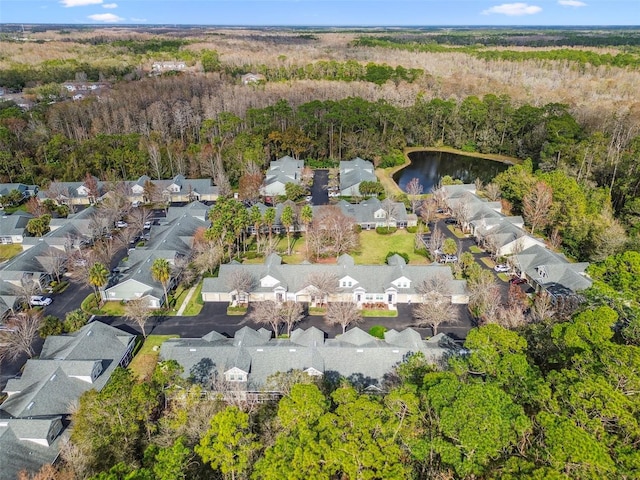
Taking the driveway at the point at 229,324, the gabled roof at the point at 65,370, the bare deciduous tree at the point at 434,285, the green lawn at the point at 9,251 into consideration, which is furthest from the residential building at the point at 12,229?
the bare deciduous tree at the point at 434,285

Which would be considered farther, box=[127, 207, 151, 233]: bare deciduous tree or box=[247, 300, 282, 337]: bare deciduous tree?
box=[127, 207, 151, 233]: bare deciduous tree

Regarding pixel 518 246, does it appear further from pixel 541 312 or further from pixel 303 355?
pixel 303 355

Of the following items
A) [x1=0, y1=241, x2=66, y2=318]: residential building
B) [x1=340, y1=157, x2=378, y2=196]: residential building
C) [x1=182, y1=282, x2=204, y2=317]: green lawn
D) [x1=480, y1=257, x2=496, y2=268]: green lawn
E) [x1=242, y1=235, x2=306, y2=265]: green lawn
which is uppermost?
[x1=340, y1=157, x2=378, y2=196]: residential building

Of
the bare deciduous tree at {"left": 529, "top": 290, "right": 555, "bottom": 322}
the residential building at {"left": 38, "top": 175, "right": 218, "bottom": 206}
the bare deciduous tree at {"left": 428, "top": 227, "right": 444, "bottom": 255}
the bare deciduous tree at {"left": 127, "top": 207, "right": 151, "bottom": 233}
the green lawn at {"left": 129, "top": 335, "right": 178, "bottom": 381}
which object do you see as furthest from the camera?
the residential building at {"left": 38, "top": 175, "right": 218, "bottom": 206}

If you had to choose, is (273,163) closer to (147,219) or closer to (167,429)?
(147,219)

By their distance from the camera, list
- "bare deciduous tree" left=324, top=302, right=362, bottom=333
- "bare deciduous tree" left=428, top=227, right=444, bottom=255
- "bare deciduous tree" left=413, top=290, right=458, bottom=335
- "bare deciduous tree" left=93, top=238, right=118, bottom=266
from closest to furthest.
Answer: "bare deciduous tree" left=413, top=290, right=458, bottom=335 < "bare deciduous tree" left=324, top=302, right=362, bottom=333 < "bare deciduous tree" left=93, top=238, right=118, bottom=266 < "bare deciduous tree" left=428, top=227, right=444, bottom=255

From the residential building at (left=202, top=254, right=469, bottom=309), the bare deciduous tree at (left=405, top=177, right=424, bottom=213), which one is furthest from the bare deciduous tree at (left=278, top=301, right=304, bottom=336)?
the bare deciduous tree at (left=405, top=177, right=424, bottom=213)

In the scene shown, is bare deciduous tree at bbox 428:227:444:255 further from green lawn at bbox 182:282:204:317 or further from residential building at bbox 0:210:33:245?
residential building at bbox 0:210:33:245
